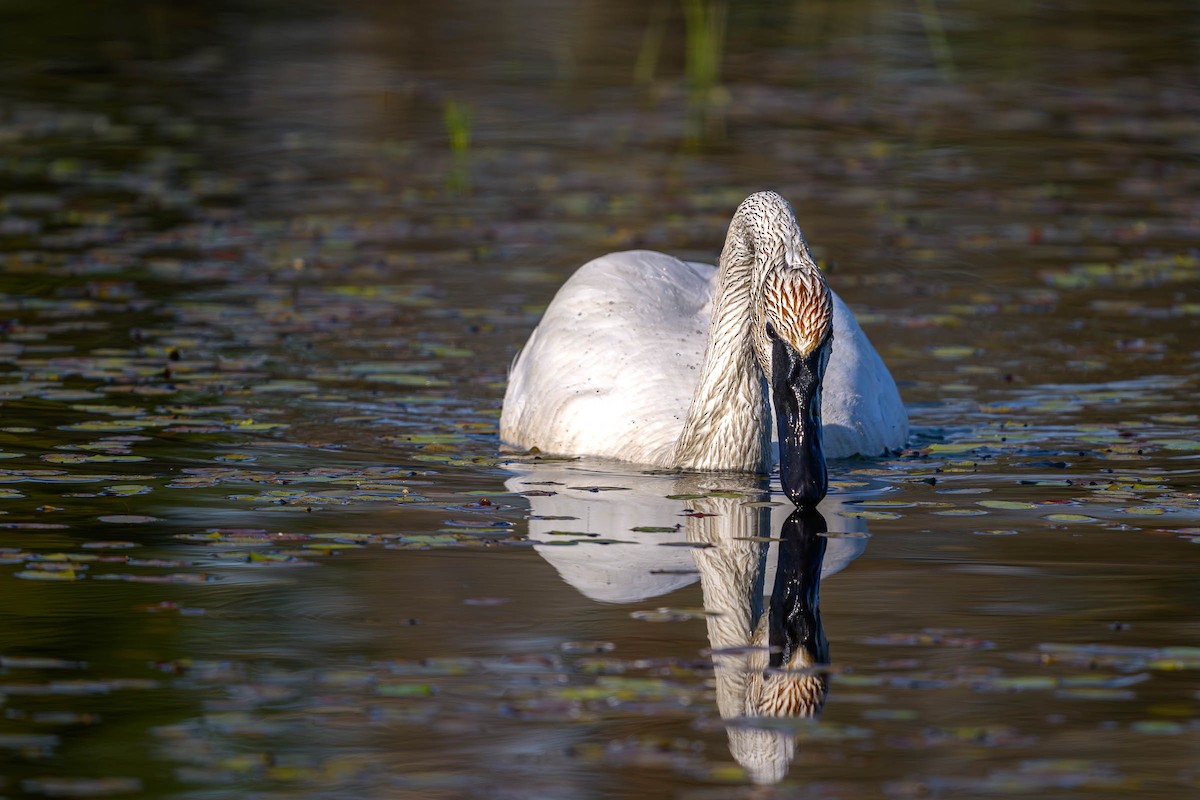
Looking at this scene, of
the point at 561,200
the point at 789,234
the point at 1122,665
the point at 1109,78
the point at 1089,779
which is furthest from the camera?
the point at 1109,78

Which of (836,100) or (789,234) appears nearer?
(789,234)

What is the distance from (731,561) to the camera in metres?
8.28

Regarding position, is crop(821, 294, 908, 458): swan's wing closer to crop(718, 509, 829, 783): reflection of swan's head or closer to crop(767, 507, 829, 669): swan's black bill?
crop(767, 507, 829, 669): swan's black bill

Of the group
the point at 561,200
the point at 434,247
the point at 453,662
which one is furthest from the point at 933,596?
the point at 561,200

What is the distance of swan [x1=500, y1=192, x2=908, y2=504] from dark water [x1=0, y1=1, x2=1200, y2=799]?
0.79 feet

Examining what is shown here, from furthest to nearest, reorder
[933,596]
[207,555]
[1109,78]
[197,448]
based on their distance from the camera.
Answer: [1109,78] → [197,448] → [207,555] → [933,596]

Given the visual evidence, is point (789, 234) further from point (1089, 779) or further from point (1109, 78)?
point (1109, 78)

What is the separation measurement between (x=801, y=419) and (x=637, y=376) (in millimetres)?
2065

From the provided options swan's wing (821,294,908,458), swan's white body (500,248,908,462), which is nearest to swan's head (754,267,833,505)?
swan's white body (500,248,908,462)

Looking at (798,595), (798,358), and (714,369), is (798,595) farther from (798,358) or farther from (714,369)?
(714,369)

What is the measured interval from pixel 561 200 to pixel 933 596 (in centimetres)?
1045

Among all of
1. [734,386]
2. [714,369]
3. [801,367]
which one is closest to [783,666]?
[801,367]

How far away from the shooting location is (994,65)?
25.3m

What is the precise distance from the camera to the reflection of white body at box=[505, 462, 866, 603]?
8062 millimetres
